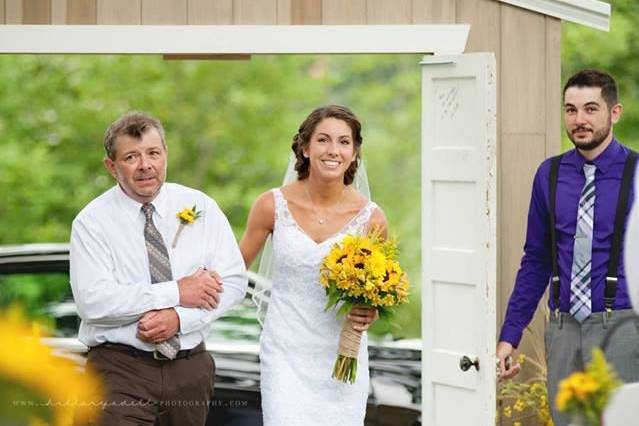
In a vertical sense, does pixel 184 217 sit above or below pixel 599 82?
below

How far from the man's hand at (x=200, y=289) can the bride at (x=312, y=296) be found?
1.49 ft

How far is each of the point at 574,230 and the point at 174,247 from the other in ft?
5.51

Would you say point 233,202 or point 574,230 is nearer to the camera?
point 574,230

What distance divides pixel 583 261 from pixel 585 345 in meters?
0.35

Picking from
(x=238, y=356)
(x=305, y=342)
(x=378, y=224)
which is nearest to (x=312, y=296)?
(x=305, y=342)

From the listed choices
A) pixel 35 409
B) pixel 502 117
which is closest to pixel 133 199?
pixel 502 117

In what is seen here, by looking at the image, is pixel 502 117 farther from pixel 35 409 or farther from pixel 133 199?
pixel 35 409

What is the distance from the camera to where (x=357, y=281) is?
518cm

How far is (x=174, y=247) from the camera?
16.9 feet

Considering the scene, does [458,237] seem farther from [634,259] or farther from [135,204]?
[634,259]

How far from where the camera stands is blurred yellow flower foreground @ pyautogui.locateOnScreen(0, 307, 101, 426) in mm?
1081

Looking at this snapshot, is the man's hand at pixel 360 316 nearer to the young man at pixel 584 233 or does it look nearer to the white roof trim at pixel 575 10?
the young man at pixel 584 233

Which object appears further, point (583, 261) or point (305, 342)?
point (305, 342)

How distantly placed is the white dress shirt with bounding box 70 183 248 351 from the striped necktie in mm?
1389
